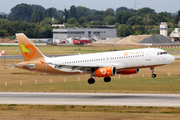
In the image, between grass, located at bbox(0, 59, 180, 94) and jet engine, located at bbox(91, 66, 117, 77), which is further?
grass, located at bbox(0, 59, 180, 94)

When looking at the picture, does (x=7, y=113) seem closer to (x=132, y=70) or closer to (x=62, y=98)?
(x=62, y=98)

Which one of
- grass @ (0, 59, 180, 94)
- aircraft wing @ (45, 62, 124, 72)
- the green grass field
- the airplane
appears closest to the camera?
the green grass field

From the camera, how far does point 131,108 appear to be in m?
52.8

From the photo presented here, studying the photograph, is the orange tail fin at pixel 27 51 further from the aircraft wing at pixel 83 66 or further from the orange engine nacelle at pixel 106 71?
the orange engine nacelle at pixel 106 71

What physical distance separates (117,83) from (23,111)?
1528 inches

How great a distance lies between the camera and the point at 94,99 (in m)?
62.8

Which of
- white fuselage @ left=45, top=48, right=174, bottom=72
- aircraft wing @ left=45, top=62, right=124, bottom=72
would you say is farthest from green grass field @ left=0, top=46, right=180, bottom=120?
white fuselage @ left=45, top=48, right=174, bottom=72

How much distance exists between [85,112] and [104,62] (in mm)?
19805

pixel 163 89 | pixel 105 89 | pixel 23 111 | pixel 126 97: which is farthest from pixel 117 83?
pixel 23 111

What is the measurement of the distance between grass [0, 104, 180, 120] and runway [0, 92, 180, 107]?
11.8ft

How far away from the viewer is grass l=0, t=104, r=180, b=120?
152ft

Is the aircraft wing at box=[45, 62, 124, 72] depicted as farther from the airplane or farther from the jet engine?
the jet engine

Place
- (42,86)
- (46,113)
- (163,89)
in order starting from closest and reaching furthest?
(46,113) < (163,89) < (42,86)

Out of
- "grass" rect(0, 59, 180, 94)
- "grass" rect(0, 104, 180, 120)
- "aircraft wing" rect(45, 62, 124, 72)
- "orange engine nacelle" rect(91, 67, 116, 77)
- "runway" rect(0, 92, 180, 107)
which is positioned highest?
"aircraft wing" rect(45, 62, 124, 72)
